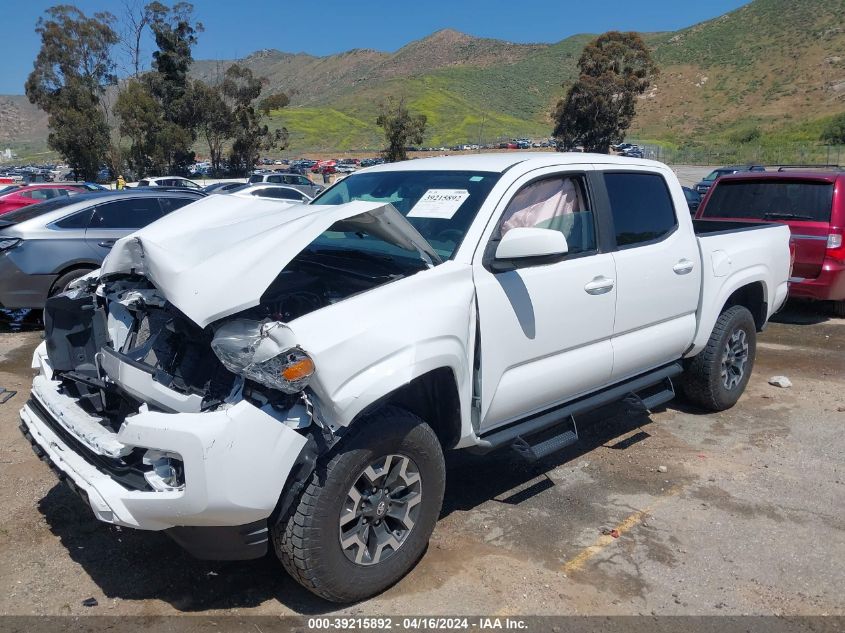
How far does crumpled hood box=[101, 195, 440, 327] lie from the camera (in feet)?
9.55

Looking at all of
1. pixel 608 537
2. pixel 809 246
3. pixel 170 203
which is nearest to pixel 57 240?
pixel 170 203

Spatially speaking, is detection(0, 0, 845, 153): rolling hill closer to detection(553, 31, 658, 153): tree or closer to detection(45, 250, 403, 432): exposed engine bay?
detection(553, 31, 658, 153): tree

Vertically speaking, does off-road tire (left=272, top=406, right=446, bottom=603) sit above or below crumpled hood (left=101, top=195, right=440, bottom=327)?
below

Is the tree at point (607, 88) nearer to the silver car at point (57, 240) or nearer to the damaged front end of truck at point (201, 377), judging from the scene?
the silver car at point (57, 240)

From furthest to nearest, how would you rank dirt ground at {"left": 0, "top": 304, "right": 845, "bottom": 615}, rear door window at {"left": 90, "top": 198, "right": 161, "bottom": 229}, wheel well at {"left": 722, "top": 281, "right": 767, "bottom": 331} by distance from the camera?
rear door window at {"left": 90, "top": 198, "right": 161, "bottom": 229} < wheel well at {"left": 722, "top": 281, "right": 767, "bottom": 331} < dirt ground at {"left": 0, "top": 304, "right": 845, "bottom": 615}

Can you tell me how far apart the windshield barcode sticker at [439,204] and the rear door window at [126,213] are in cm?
575

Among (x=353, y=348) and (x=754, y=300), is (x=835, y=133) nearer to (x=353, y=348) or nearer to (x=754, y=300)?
(x=754, y=300)

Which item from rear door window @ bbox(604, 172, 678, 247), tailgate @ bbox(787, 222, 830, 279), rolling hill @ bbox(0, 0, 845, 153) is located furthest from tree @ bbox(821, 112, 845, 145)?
rear door window @ bbox(604, 172, 678, 247)

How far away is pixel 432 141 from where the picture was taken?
81938mm

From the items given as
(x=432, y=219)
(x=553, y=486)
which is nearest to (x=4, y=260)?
(x=432, y=219)

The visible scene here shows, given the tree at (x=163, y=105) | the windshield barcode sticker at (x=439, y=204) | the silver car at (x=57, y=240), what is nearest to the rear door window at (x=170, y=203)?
the silver car at (x=57, y=240)

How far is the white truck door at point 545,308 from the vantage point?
362 centimetres

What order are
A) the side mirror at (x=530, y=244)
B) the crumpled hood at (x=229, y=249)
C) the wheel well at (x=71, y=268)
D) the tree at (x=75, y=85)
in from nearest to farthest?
the crumpled hood at (x=229, y=249) < the side mirror at (x=530, y=244) < the wheel well at (x=71, y=268) < the tree at (x=75, y=85)

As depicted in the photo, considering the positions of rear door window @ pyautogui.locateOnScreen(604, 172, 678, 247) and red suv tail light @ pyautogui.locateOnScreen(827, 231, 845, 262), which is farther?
red suv tail light @ pyautogui.locateOnScreen(827, 231, 845, 262)
